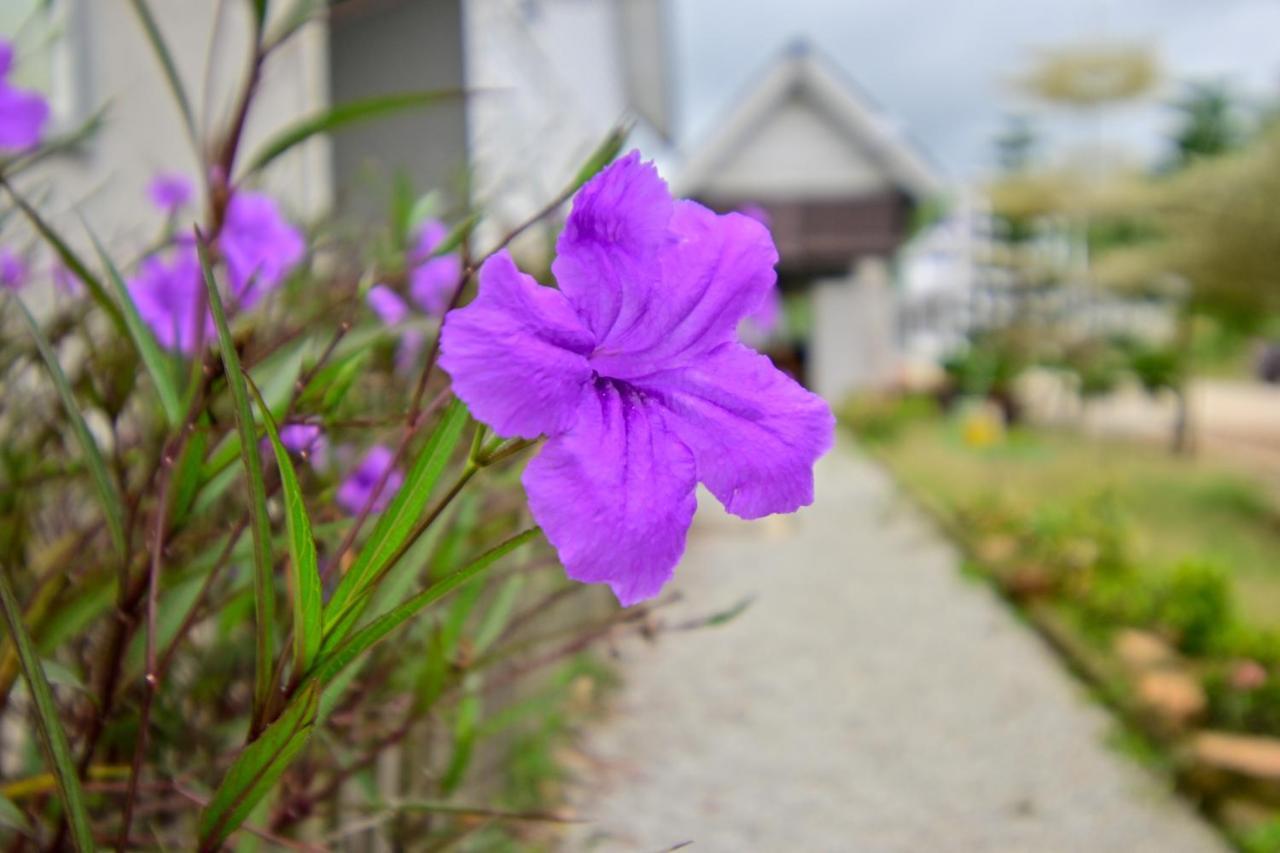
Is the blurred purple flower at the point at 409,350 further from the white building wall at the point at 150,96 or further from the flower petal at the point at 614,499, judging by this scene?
the white building wall at the point at 150,96

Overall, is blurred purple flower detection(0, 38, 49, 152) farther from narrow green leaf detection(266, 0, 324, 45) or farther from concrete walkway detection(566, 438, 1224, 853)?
concrete walkway detection(566, 438, 1224, 853)

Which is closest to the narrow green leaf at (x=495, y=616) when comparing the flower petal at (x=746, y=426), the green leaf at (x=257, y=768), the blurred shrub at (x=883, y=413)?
the green leaf at (x=257, y=768)

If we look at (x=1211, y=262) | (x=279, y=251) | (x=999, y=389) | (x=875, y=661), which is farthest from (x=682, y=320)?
(x=999, y=389)

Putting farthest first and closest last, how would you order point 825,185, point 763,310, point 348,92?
point 825,185 → point 348,92 → point 763,310

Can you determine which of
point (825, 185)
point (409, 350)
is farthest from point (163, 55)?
point (825, 185)

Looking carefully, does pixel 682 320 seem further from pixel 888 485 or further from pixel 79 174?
pixel 888 485

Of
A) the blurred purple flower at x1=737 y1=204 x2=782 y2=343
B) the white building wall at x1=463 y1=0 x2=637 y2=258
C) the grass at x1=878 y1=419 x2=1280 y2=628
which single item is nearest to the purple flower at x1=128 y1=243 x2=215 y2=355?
the blurred purple flower at x1=737 y1=204 x2=782 y2=343

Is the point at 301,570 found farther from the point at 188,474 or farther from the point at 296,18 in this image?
the point at 296,18
